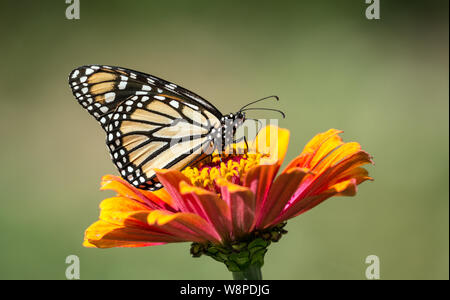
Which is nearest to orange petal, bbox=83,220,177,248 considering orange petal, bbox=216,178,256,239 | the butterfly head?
orange petal, bbox=216,178,256,239

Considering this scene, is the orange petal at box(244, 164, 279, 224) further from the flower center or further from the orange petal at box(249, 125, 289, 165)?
the orange petal at box(249, 125, 289, 165)

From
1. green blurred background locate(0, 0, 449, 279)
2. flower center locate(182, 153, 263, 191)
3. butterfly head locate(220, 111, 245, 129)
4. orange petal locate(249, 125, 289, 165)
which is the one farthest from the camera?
green blurred background locate(0, 0, 449, 279)

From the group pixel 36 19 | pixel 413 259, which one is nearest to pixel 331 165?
pixel 413 259

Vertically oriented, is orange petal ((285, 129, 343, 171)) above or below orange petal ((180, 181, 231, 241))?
above

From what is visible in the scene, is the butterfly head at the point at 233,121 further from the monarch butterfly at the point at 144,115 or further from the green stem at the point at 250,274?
the green stem at the point at 250,274

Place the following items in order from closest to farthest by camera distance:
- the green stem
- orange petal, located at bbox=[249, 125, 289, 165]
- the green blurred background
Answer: the green stem < orange petal, located at bbox=[249, 125, 289, 165] < the green blurred background

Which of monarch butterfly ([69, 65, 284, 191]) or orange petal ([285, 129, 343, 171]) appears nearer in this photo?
orange petal ([285, 129, 343, 171])

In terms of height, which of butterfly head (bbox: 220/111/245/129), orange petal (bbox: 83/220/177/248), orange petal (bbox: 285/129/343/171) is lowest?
orange petal (bbox: 83/220/177/248)

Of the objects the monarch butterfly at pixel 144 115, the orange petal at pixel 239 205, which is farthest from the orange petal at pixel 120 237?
the monarch butterfly at pixel 144 115
